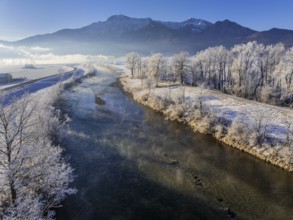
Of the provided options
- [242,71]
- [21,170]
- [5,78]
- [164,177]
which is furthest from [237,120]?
[5,78]

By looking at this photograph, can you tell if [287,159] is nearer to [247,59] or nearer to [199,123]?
[199,123]

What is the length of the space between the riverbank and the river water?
6.47ft

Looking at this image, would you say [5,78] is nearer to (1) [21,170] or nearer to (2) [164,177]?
(2) [164,177]

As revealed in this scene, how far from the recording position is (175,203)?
26.1 meters

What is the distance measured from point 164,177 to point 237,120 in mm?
21855

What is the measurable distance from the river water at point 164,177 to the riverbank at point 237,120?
1.97 meters

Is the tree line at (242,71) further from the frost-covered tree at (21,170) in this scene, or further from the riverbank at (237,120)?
the frost-covered tree at (21,170)

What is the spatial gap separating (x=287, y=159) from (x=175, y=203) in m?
18.8

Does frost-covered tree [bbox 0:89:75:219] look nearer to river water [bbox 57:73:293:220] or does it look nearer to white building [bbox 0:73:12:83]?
river water [bbox 57:73:293:220]

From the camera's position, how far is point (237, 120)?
4672cm

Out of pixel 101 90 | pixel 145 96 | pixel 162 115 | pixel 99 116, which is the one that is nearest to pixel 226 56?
pixel 145 96

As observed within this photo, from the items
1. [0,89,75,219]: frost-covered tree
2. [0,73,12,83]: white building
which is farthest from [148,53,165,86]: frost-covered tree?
[0,89,75,219]: frost-covered tree

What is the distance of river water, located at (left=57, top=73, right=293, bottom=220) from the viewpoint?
25078mm

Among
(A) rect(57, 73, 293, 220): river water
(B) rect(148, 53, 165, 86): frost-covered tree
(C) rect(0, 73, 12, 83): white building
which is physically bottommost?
(A) rect(57, 73, 293, 220): river water
